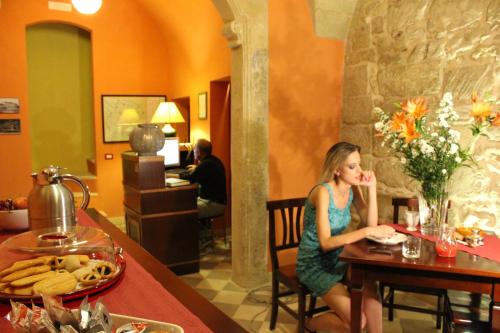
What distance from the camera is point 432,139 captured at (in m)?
2.13

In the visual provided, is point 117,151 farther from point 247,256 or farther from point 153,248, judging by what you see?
point 247,256

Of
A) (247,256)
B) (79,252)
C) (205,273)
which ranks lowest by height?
(205,273)

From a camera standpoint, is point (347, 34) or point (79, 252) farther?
point (347, 34)

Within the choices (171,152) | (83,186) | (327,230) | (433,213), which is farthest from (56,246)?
(171,152)

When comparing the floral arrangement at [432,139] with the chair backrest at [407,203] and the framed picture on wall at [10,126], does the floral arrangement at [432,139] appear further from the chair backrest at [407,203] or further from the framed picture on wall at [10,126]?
the framed picture on wall at [10,126]

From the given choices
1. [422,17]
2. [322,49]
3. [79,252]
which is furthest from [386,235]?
[322,49]

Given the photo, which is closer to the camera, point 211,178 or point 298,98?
point 298,98

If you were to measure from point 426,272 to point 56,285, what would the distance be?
1581 millimetres

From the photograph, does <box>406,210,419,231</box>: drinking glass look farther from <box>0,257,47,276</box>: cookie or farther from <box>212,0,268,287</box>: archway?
<box>0,257,47,276</box>: cookie

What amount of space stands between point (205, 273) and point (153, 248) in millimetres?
590

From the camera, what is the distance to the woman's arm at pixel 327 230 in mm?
2174

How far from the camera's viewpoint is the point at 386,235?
85.9 inches

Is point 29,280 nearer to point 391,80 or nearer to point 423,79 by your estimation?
point 423,79

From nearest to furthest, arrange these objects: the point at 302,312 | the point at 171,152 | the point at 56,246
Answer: the point at 56,246 → the point at 302,312 → the point at 171,152
